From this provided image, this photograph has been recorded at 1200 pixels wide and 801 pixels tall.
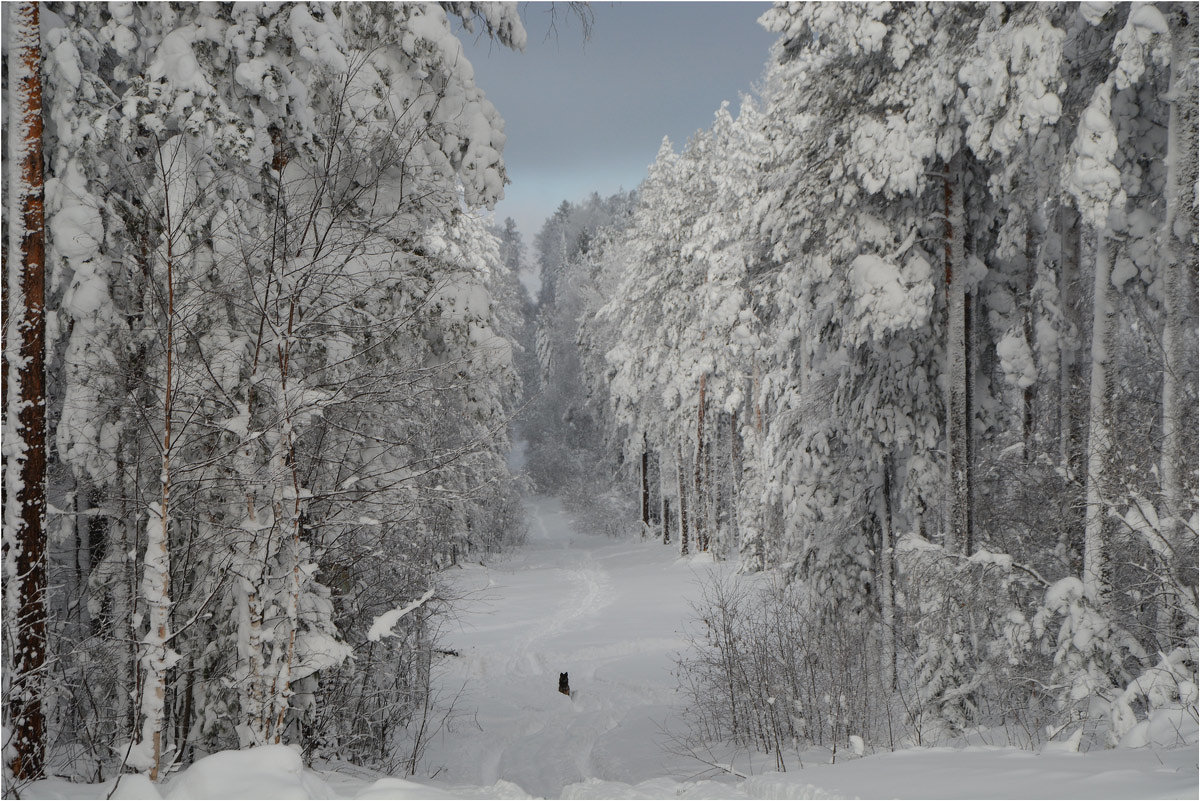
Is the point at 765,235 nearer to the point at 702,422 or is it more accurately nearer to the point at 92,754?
the point at 92,754

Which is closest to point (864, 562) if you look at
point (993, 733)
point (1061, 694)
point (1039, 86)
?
point (993, 733)

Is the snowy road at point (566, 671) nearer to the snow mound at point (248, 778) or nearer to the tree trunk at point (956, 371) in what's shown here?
the snow mound at point (248, 778)

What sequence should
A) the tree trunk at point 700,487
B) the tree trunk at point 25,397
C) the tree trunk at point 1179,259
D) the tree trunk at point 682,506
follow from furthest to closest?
the tree trunk at point 682,506, the tree trunk at point 700,487, the tree trunk at point 1179,259, the tree trunk at point 25,397

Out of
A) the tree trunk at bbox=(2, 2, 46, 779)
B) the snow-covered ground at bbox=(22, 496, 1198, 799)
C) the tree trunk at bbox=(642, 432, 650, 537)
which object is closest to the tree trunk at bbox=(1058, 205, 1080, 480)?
the snow-covered ground at bbox=(22, 496, 1198, 799)

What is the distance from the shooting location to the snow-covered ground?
16.1 ft

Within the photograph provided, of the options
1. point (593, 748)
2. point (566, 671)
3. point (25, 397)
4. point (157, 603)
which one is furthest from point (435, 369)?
point (566, 671)

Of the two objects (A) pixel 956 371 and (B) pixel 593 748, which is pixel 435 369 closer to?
(A) pixel 956 371

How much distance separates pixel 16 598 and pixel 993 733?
31.6ft

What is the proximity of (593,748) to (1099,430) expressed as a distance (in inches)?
343

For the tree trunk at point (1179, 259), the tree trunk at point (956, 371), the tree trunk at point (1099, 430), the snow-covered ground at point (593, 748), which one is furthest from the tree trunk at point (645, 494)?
the tree trunk at point (1179, 259)

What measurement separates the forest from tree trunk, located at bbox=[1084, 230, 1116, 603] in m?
0.05

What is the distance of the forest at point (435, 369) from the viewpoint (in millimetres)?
5684

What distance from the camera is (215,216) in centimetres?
623

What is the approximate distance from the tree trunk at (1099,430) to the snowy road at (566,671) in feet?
20.0
